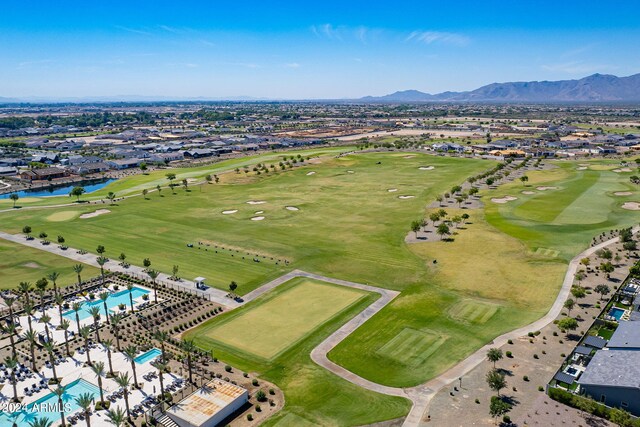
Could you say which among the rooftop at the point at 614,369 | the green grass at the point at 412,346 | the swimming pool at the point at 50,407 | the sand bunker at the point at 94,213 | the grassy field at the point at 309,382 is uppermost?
the rooftop at the point at 614,369

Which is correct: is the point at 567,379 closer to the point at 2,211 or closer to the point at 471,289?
the point at 471,289

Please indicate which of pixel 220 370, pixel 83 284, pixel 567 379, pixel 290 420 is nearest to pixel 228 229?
pixel 83 284

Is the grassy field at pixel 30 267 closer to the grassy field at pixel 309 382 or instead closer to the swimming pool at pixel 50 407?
the swimming pool at pixel 50 407

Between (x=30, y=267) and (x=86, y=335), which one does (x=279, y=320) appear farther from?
(x=30, y=267)

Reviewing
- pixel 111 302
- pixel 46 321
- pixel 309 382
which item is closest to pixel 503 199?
pixel 309 382

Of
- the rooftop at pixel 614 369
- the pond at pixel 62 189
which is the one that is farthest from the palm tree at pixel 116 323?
the pond at pixel 62 189
